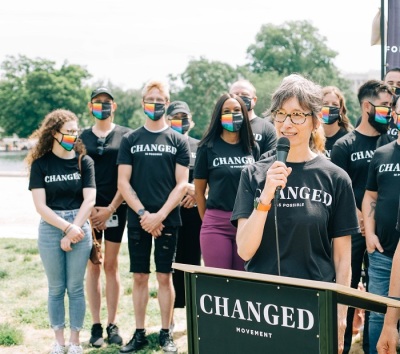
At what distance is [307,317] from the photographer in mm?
2307

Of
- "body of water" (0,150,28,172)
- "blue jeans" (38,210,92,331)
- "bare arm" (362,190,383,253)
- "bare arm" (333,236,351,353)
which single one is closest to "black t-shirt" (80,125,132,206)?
"blue jeans" (38,210,92,331)

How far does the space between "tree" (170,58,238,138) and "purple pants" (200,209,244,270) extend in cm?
6618

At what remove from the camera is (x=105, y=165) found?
5.80 metres

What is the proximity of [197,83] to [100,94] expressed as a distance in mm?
67479

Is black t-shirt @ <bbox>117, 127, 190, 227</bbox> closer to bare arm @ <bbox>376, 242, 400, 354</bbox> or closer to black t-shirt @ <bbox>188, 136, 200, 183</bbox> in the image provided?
black t-shirt @ <bbox>188, 136, 200, 183</bbox>

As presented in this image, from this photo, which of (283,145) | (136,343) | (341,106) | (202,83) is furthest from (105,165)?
(202,83)

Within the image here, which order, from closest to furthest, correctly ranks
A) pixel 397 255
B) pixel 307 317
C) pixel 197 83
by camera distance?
1. pixel 307 317
2. pixel 397 255
3. pixel 197 83

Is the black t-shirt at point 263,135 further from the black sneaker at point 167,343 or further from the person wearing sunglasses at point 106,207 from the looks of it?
the black sneaker at point 167,343

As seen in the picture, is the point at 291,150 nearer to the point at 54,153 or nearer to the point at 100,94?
the point at 54,153

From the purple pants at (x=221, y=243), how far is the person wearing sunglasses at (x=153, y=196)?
629 mm

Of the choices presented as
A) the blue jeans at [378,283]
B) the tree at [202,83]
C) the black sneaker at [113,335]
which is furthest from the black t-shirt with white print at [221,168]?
the tree at [202,83]

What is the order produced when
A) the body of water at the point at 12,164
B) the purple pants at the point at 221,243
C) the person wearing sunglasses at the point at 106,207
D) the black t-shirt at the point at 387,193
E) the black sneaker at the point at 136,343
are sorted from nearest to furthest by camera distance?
the black t-shirt at the point at 387,193, the purple pants at the point at 221,243, the black sneaker at the point at 136,343, the person wearing sunglasses at the point at 106,207, the body of water at the point at 12,164

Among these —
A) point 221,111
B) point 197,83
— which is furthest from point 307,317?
point 197,83

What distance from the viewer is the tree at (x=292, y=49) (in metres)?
74.8
